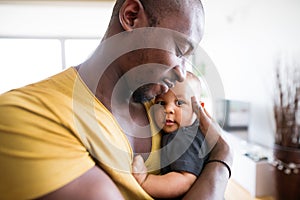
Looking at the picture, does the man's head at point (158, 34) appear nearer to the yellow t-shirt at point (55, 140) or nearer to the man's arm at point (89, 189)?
the yellow t-shirt at point (55, 140)

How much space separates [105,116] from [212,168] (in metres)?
0.33

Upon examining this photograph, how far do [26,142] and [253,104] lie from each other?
293 centimetres

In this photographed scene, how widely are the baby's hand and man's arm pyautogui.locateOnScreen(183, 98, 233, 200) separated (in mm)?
114

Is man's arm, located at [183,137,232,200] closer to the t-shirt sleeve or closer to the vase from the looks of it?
the t-shirt sleeve

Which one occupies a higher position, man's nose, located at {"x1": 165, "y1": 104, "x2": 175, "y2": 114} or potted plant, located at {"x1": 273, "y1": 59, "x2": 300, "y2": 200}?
man's nose, located at {"x1": 165, "y1": 104, "x2": 175, "y2": 114}

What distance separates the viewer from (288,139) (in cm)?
223

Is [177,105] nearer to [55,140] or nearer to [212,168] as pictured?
[212,168]

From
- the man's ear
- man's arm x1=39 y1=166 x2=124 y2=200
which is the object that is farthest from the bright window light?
man's arm x1=39 y1=166 x2=124 y2=200

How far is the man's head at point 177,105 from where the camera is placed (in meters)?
0.81

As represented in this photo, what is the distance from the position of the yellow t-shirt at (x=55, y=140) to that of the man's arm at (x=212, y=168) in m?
0.15

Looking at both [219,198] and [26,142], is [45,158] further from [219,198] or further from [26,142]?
[219,198]

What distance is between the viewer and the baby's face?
0.81 metres

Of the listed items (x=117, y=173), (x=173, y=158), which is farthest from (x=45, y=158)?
(x=173, y=158)

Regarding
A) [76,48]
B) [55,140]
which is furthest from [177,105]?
[76,48]
